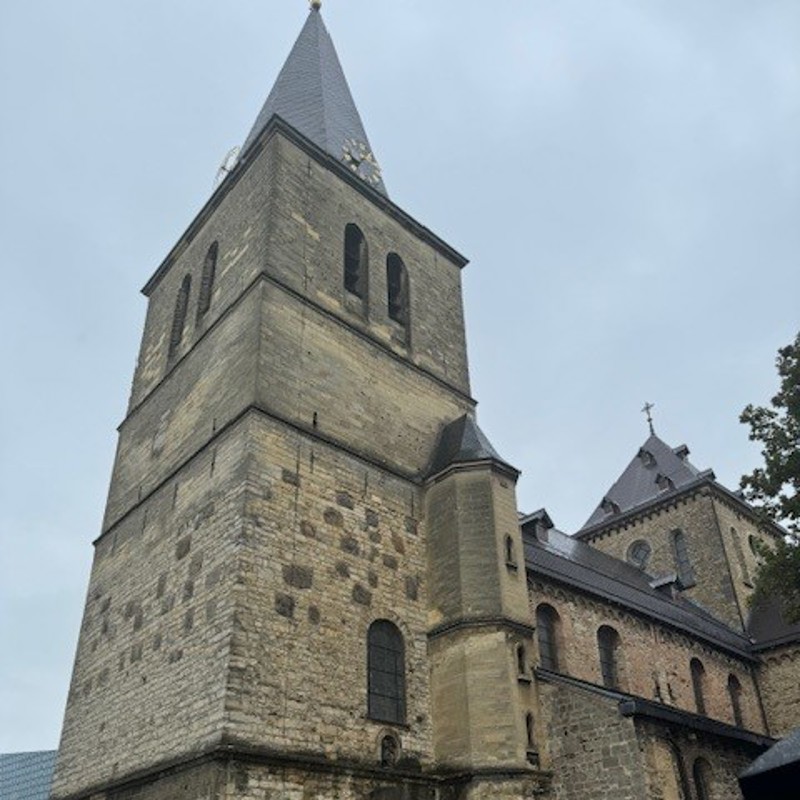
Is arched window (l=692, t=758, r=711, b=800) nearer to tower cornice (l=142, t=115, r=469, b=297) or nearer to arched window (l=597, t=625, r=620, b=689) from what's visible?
arched window (l=597, t=625, r=620, b=689)

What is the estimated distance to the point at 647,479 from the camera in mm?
36844

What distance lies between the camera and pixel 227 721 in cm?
1207

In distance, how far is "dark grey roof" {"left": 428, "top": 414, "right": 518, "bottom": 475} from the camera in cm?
1789

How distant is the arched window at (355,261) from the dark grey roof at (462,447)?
13.3ft

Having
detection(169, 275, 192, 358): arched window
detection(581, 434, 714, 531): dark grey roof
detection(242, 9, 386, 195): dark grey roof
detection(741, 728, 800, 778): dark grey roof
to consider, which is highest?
detection(242, 9, 386, 195): dark grey roof

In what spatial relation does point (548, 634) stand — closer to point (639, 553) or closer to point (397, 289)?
point (397, 289)

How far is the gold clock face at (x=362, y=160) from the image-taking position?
23.7 m

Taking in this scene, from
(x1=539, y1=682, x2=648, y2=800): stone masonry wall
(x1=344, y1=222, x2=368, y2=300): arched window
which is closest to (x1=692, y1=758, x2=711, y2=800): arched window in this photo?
(x1=539, y1=682, x2=648, y2=800): stone masonry wall

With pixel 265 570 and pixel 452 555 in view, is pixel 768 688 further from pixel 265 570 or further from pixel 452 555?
pixel 265 570

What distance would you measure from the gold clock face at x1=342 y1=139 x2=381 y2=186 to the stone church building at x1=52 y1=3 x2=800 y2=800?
4.5 inches

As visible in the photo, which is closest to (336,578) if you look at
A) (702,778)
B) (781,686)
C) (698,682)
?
(702,778)

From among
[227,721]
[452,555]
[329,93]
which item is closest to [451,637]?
[452,555]

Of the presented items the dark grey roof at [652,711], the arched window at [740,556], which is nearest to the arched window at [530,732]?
the dark grey roof at [652,711]

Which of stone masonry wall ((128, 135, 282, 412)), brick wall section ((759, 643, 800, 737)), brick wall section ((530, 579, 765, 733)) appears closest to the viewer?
stone masonry wall ((128, 135, 282, 412))
